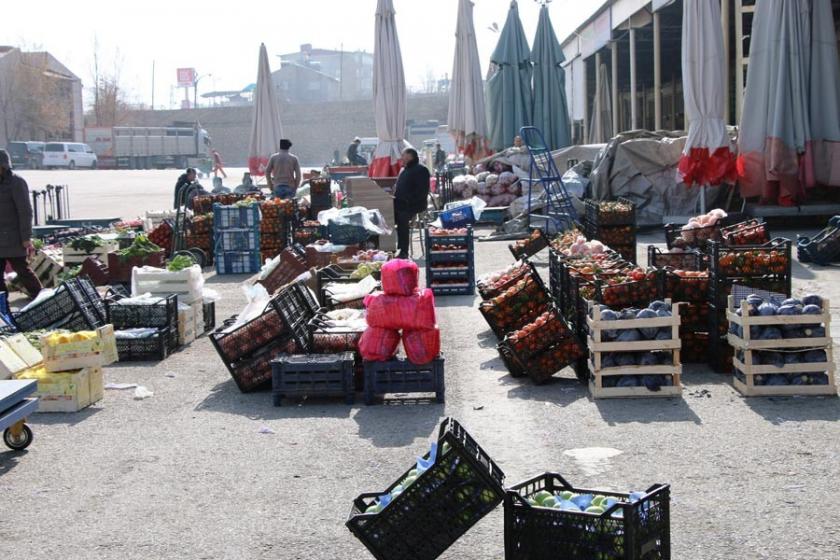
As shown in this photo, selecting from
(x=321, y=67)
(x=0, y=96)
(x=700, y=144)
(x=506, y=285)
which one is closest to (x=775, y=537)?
(x=506, y=285)

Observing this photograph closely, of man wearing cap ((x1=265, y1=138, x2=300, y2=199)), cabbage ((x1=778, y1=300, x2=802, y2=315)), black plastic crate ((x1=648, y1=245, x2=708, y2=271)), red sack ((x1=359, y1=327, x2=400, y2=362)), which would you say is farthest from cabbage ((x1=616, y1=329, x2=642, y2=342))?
man wearing cap ((x1=265, y1=138, x2=300, y2=199))

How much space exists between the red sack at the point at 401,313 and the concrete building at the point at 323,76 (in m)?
138

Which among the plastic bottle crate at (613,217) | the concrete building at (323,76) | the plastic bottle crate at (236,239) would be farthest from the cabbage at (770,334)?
the concrete building at (323,76)

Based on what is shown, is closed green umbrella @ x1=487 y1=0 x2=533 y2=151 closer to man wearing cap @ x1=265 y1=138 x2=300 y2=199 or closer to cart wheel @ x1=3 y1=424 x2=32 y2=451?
man wearing cap @ x1=265 y1=138 x2=300 y2=199

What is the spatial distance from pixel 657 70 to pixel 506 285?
60.4ft

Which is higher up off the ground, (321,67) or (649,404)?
(321,67)

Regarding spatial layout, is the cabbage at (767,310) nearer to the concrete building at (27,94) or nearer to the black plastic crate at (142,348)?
the black plastic crate at (142,348)

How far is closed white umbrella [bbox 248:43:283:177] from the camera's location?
85.7ft

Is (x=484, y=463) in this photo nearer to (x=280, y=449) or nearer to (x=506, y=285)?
(x=280, y=449)

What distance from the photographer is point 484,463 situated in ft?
15.9

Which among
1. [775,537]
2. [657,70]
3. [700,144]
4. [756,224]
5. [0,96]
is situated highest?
[0,96]

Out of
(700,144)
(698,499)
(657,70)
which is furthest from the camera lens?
(657,70)

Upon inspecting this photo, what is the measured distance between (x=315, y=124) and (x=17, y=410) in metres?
95.6

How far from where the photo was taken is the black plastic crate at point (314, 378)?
8.57m
